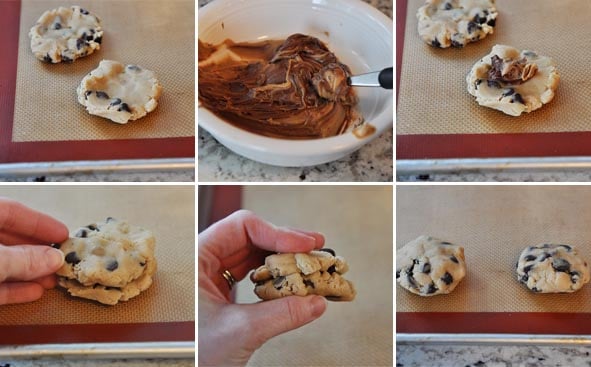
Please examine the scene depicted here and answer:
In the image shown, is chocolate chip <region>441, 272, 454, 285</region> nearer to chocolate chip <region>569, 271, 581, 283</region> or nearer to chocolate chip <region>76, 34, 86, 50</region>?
chocolate chip <region>569, 271, 581, 283</region>

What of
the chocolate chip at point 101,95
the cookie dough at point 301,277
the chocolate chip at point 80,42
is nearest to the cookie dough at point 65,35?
the chocolate chip at point 80,42

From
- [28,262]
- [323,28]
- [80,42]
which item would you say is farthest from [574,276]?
[80,42]

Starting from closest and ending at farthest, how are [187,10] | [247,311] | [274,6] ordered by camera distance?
[247,311], [274,6], [187,10]

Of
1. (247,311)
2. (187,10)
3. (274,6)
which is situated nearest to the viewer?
(247,311)

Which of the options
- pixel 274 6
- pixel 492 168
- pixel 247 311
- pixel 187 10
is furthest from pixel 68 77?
pixel 492 168

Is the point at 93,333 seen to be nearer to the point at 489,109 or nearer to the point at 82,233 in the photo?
the point at 82,233

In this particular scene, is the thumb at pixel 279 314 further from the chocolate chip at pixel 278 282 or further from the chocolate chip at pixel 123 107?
the chocolate chip at pixel 123 107

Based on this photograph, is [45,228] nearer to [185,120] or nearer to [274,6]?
[185,120]
